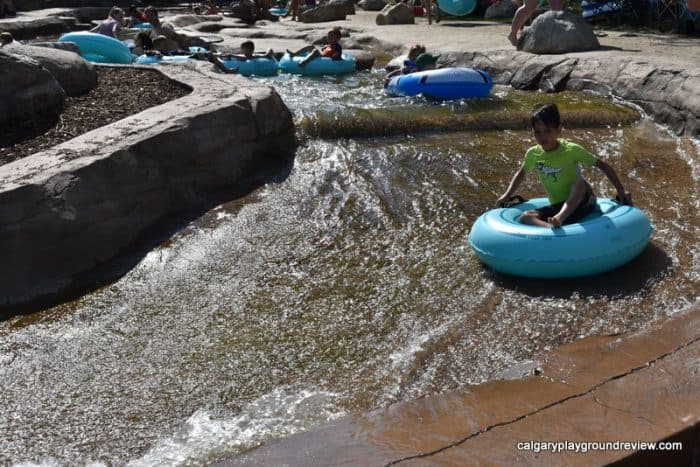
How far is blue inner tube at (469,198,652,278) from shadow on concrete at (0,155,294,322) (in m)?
2.39

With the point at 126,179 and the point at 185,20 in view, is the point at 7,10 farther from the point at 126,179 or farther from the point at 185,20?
the point at 126,179

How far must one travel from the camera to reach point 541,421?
339 centimetres

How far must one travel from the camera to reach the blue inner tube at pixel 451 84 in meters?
9.62

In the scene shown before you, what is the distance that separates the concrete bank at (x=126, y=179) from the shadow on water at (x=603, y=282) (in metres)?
2.64

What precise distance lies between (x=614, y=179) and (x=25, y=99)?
4.84m

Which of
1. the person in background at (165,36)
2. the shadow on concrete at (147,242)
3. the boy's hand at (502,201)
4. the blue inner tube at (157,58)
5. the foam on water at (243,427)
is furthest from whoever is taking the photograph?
the person in background at (165,36)

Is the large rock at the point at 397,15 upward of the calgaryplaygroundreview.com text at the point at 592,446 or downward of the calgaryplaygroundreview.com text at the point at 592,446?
upward

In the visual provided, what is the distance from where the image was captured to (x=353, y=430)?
3680mm

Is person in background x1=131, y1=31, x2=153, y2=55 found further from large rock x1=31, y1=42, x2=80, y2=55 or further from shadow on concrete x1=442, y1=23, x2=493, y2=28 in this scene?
shadow on concrete x1=442, y1=23, x2=493, y2=28

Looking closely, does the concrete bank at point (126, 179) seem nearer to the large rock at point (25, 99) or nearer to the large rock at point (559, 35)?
the large rock at point (25, 99)

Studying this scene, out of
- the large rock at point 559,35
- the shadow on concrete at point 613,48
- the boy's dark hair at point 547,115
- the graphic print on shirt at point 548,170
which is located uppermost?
the boy's dark hair at point 547,115

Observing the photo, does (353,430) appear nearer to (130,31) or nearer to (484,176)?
(484,176)

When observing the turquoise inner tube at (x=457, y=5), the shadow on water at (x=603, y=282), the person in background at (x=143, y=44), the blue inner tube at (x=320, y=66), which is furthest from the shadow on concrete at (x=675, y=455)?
the turquoise inner tube at (x=457, y=5)

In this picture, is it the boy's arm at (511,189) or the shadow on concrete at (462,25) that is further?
the shadow on concrete at (462,25)
